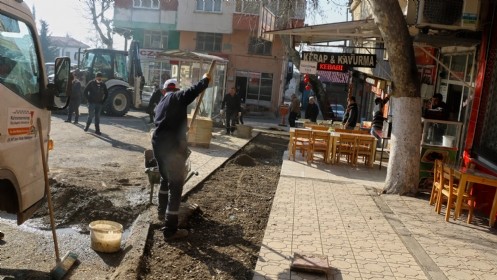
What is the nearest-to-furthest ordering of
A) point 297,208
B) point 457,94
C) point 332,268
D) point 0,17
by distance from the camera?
1. point 0,17
2. point 332,268
3. point 297,208
4. point 457,94

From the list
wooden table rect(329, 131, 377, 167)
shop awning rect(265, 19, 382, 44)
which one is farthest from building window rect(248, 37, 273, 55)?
wooden table rect(329, 131, 377, 167)

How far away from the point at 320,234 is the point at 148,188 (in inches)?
133

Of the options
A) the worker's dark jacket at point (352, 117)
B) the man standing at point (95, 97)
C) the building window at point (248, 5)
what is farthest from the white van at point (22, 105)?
the worker's dark jacket at point (352, 117)

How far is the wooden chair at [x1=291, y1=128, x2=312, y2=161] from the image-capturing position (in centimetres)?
1184

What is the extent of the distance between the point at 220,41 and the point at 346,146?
21.4 meters

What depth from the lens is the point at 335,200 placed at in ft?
27.4

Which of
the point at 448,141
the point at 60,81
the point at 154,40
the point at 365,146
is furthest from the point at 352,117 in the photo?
the point at 154,40

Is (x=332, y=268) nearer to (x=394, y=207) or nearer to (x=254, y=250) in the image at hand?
(x=254, y=250)

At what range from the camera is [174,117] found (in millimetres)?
5863

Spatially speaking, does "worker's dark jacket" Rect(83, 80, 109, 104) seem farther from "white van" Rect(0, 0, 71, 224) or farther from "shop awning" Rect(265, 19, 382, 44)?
"white van" Rect(0, 0, 71, 224)

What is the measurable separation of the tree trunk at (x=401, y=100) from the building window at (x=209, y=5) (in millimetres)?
23164

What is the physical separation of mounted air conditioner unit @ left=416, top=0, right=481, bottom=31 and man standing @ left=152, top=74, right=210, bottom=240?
515cm

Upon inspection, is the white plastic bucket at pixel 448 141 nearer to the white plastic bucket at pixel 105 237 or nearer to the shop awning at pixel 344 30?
the shop awning at pixel 344 30

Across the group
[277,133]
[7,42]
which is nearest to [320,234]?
[7,42]
